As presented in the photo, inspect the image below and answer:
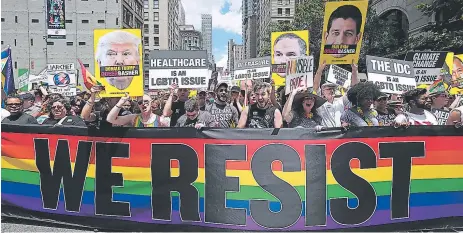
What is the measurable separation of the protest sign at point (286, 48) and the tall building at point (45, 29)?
59.9 metres

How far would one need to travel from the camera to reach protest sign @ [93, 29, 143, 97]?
598 centimetres

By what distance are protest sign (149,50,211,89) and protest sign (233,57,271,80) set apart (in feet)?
9.36

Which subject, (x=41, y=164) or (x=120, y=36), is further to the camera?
(x=120, y=36)

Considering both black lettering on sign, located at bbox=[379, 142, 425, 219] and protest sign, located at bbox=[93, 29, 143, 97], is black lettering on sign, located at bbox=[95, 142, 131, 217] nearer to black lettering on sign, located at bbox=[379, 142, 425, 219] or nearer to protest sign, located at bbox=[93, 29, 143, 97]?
protest sign, located at bbox=[93, 29, 143, 97]

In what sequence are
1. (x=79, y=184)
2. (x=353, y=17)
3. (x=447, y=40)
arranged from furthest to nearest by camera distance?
(x=447, y=40) < (x=353, y=17) < (x=79, y=184)

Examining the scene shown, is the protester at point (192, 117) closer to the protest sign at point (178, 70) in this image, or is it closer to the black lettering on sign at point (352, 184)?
the protest sign at point (178, 70)

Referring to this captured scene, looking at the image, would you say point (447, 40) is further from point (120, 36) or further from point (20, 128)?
point (20, 128)

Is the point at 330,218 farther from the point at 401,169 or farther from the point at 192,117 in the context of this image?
the point at 192,117

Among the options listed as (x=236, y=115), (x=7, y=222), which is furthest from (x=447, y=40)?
(x=7, y=222)

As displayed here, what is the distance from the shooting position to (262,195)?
16.0 feet

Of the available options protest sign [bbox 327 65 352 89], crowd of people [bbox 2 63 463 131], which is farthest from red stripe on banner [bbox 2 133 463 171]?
protest sign [bbox 327 65 352 89]

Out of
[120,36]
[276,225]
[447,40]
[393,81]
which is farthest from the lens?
[447,40]

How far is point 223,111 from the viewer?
643cm

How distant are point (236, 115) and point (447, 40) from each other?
17432 mm
